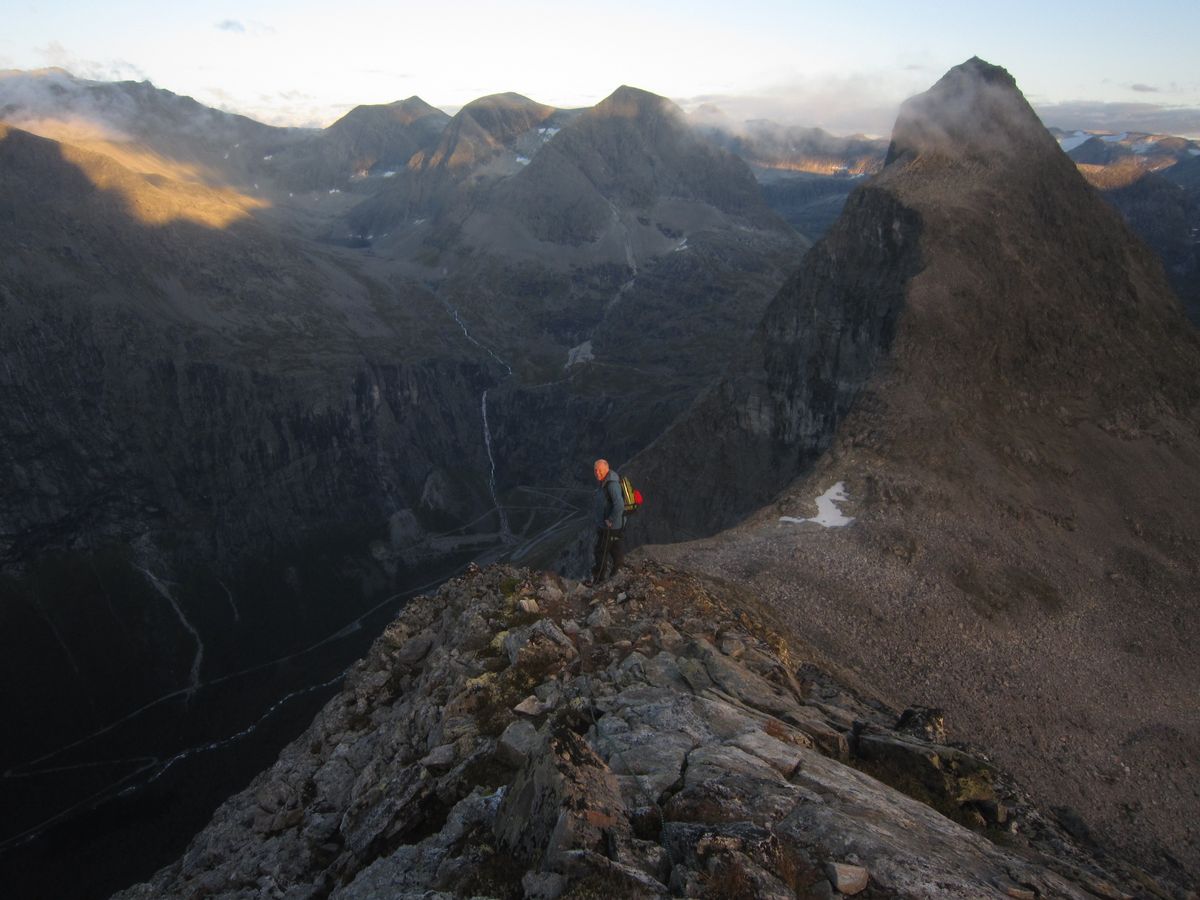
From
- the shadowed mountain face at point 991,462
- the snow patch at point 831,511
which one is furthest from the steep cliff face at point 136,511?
the snow patch at point 831,511

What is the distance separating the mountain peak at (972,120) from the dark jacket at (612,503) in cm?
8773

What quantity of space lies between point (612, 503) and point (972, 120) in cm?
9546

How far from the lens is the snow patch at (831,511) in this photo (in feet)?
185

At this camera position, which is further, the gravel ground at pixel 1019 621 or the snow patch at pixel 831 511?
the snow patch at pixel 831 511

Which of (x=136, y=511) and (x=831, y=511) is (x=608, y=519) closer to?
(x=831, y=511)

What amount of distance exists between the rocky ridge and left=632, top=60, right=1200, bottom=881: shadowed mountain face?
887 inches

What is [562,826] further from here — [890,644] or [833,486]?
[833,486]

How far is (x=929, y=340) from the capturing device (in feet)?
252

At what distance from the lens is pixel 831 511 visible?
58.1m

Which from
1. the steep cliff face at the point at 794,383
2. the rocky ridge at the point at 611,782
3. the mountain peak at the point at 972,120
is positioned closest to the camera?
the rocky ridge at the point at 611,782

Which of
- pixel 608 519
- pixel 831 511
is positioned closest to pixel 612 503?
pixel 608 519

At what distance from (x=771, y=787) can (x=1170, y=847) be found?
35.4m

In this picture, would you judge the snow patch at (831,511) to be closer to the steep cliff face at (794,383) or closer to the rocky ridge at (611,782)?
the steep cliff face at (794,383)

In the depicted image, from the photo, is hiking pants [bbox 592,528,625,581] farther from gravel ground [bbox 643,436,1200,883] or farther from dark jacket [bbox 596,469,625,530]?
gravel ground [bbox 643,436,1200,883]
